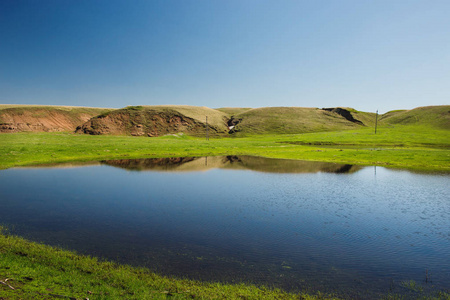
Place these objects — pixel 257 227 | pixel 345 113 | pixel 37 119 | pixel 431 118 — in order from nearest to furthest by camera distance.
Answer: pixel 257 227 < pixel 37 119 < pixel 431 118 < pixel 345 113

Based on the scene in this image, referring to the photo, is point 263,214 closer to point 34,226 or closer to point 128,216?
point 128,216

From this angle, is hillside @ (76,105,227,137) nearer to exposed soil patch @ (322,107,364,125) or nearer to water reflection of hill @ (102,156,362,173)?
exposed soil patch @ (322,107,364,125)

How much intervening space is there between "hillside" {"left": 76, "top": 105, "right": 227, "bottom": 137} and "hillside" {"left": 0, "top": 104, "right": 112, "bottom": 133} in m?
24.8

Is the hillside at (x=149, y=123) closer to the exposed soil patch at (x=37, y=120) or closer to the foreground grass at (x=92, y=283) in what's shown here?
the exposed soil patch at (x=37, y=120)

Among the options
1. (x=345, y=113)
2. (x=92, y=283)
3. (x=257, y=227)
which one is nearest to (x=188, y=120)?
(x=345, y=113)

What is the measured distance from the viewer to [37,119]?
508ft

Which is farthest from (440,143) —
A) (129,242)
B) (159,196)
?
(129,242)

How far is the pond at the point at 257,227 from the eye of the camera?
971 cm

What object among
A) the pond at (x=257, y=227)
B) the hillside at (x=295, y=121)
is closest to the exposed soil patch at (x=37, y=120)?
the hillside at (x=295, y=121)

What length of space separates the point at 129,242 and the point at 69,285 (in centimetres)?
431

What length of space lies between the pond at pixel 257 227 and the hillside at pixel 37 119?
148462 mm

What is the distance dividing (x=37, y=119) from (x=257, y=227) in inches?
7066

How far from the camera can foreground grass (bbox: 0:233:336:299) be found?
23.9ft

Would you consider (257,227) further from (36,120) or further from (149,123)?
(36,120)
